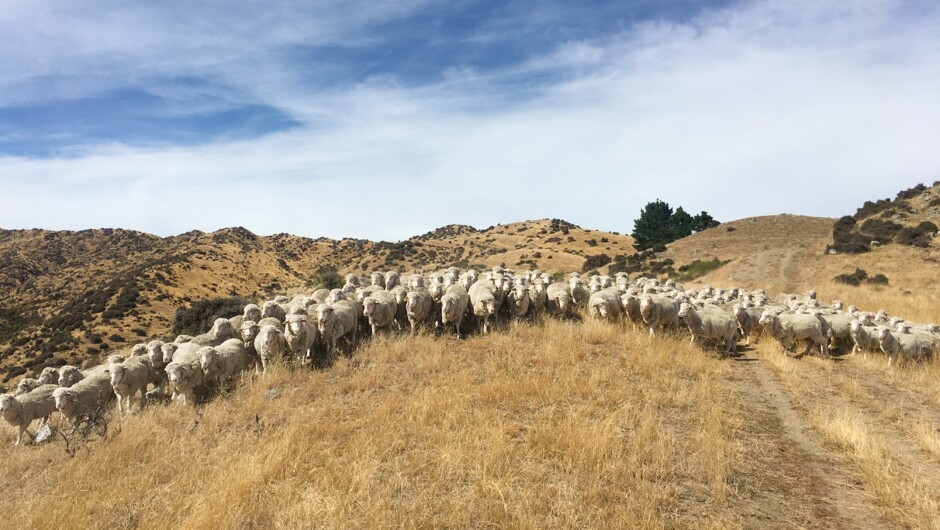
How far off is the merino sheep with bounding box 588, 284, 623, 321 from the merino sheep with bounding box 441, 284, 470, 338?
4395 mm

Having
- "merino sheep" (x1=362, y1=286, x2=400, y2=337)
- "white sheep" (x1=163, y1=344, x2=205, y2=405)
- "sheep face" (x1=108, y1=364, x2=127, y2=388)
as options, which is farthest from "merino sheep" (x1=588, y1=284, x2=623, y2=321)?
"sheep face" (x1=108, y1=364, x2=127, y2=388)

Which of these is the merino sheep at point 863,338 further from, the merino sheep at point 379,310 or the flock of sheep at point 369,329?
the merino sheep at point 379,310

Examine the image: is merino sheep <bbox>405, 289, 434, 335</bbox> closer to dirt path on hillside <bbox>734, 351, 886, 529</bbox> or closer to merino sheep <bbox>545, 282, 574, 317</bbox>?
merino sheep <bbox>545, 282, 574, 317</bbox>

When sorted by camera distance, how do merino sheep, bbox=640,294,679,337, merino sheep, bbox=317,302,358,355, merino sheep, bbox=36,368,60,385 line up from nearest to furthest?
merino sheep, bbox=317,302,358,355 → merino sheep, bbox=36,368,60,385 → merino sheep, bbox=640,294,679,337

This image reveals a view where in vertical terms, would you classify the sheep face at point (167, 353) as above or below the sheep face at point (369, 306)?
below

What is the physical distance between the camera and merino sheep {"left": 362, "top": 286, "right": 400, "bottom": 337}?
13969 mm

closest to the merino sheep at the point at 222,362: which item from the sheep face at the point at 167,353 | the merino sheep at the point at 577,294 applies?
the sheep face at the point at 167,353

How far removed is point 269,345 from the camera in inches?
457

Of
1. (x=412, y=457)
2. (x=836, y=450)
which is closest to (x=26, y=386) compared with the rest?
(x=412, y=457)

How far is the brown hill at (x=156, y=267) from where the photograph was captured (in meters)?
44.1

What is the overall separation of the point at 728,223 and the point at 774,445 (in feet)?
210

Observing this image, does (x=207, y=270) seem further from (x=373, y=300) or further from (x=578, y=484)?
(x=578, y=484)

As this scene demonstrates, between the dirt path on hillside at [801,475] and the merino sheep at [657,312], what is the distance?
5076 mm

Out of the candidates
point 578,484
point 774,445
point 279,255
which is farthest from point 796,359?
point 279,255
